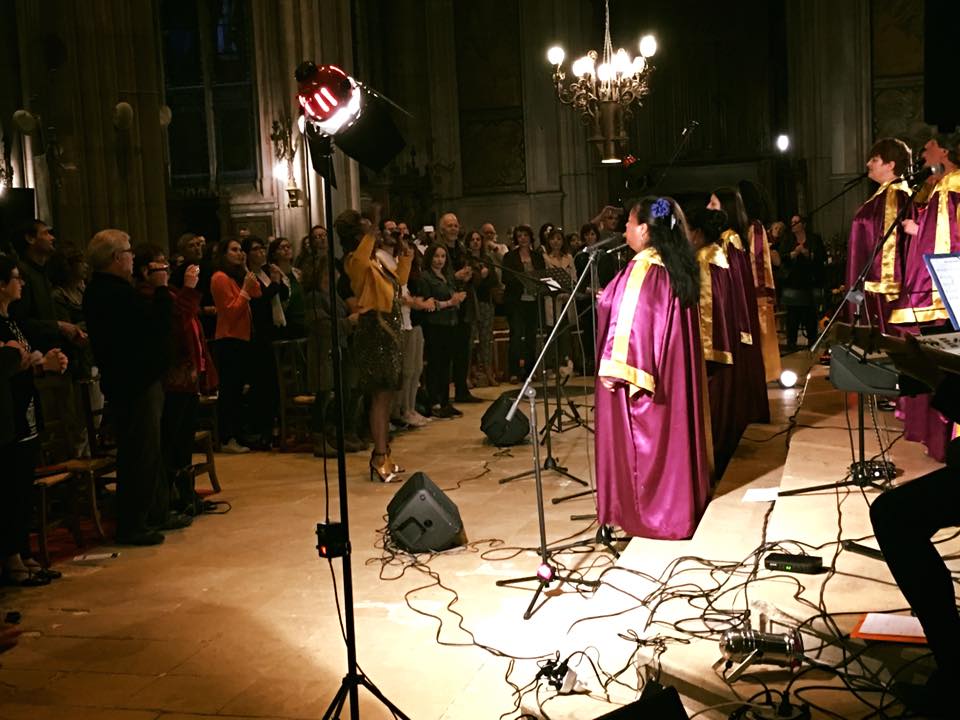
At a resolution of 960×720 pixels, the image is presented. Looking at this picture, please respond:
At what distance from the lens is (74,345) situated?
7.32 m

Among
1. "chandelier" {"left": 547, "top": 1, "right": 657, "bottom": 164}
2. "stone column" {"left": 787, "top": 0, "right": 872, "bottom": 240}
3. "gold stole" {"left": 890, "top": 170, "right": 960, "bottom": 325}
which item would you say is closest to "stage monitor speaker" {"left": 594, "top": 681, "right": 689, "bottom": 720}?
"gold stole" {"left": 890, "top": 170, "right": 960, "bottom": 325}

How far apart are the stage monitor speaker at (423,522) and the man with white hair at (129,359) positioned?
160 cm

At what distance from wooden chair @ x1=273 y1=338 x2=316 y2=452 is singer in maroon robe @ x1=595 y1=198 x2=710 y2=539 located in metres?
4.04

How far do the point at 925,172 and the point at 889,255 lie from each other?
915mm

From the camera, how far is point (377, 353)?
23.9 feet

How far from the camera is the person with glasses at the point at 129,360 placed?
607 centimetres

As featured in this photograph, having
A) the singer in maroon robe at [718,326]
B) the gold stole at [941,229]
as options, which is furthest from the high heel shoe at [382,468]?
the gold stole at [941,229]

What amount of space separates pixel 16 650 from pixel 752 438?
4.87 m

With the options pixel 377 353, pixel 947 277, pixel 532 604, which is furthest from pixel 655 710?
pixel 377 353

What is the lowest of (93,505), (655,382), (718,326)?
(93,505)

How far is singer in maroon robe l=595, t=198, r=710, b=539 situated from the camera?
522 cm

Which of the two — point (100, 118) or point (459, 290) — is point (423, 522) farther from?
point (100, 118)

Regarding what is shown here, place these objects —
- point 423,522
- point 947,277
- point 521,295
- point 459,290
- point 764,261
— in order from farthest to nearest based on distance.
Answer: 1. point 521,295
2. point 459,290
3. point 764,261
4. point 423,522
5. point 947,277

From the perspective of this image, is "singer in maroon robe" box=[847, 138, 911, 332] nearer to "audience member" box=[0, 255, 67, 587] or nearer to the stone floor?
the stone floor
